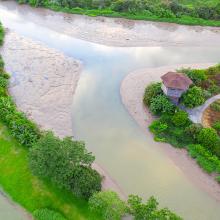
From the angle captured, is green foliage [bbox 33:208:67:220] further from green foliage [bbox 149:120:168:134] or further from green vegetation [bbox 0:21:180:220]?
green foliage [bbox 149:120:168:134]

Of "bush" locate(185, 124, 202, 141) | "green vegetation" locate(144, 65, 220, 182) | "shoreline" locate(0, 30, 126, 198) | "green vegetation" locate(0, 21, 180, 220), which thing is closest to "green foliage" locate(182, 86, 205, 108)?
"green vegetation" locate(144, 65, 220, 182)

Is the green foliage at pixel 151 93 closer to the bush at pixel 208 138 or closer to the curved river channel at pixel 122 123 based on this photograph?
the curved river channel at pixel 122 123

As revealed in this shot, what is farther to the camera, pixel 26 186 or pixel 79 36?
pixel 79 36

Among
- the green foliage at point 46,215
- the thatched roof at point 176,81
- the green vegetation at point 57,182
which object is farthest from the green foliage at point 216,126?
the green foliage at point 46,215

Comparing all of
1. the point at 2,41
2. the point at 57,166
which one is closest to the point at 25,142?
the point at 57,166

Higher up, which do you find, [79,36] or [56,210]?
[79,36]

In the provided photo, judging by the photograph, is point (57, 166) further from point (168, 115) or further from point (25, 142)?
point (168, 115)
